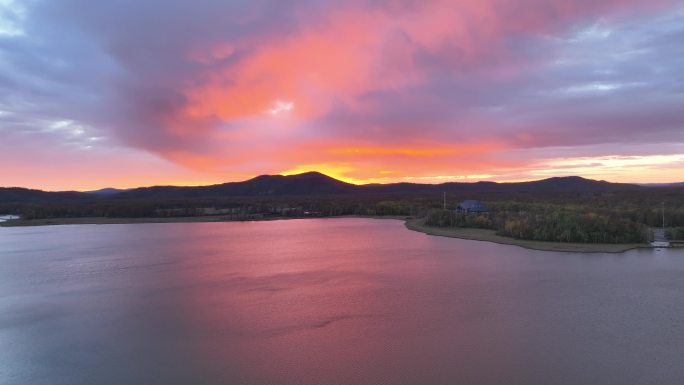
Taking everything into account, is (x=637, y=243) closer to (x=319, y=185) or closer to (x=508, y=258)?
(x=508, y=258)

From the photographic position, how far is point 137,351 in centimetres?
1008

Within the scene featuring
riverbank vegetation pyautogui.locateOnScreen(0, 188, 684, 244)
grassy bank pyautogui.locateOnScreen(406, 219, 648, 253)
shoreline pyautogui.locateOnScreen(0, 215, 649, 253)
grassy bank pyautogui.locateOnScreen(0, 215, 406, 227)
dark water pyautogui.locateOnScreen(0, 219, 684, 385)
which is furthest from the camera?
grassy bank pyautogui.locateOnScreen(0, 215, 406, 227)

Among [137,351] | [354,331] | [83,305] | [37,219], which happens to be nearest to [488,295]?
[354,331]

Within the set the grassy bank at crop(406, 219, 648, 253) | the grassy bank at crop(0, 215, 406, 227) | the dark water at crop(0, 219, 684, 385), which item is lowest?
the dark water at crop(0, 219, 684, 385)

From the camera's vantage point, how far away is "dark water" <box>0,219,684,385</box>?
8852 mm

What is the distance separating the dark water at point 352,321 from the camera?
8.85 metres

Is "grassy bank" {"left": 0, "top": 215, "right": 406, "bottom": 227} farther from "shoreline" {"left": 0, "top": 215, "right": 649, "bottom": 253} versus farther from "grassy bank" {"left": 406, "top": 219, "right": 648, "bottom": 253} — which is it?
"grassy bank" {"left": 406, "top": 219, "right": 648, "bottom": 253}

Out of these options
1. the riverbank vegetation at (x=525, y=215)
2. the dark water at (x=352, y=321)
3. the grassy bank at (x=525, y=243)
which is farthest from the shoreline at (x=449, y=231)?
the dark water at (x=352, y=321)

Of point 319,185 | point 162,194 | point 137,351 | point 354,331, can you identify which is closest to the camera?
point 137,351

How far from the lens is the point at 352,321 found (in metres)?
12.0

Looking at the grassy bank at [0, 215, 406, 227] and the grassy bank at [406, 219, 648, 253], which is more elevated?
the grassy bank at [0, 215, 406, 227]

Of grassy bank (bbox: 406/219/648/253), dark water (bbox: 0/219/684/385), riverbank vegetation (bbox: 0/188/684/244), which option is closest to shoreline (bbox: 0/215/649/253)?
grassy bank (bbox: 406/219/648/253)

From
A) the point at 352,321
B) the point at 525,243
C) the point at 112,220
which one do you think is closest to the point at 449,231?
the point at 525,243

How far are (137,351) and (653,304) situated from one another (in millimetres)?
12457
